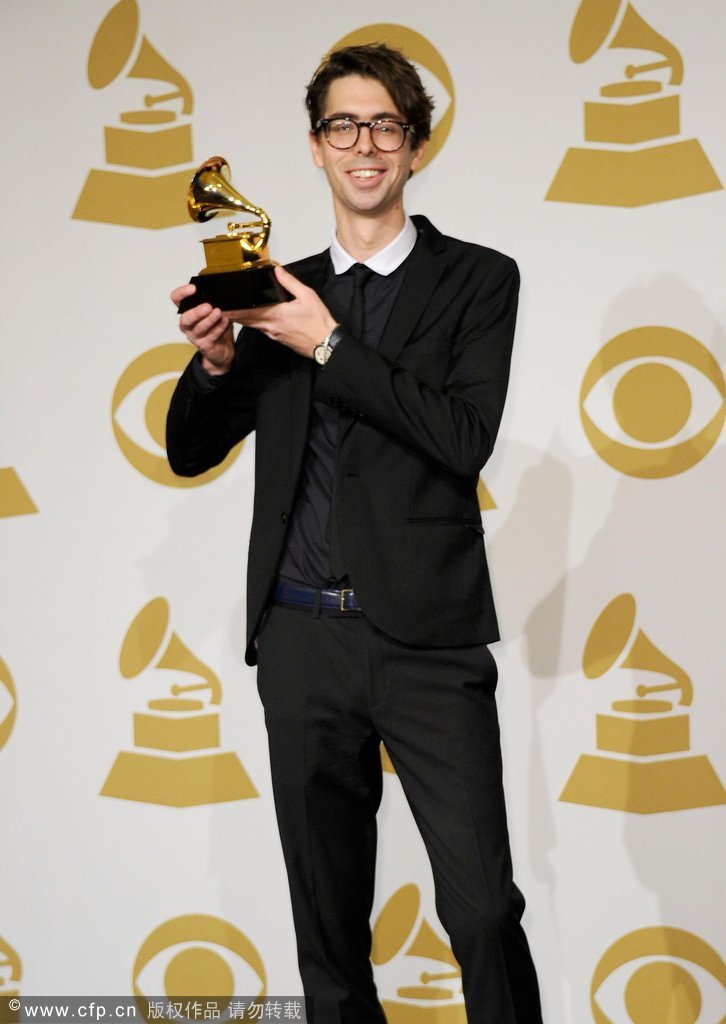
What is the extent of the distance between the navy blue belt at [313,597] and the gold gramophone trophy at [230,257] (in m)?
0.43

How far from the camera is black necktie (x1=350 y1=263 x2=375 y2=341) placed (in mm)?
1834

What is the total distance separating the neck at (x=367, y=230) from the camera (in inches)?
72.9

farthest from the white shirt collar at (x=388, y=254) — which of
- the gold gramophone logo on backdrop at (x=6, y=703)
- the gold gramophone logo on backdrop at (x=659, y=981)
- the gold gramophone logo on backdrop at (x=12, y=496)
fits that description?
the gold gramophone logo on backdrop at (x=659, y=981)

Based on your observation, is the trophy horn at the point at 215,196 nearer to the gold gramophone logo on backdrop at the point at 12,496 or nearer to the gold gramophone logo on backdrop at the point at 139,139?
the gold gramophone logo on backdrop at the point at 139,139

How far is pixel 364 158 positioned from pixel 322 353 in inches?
12.7

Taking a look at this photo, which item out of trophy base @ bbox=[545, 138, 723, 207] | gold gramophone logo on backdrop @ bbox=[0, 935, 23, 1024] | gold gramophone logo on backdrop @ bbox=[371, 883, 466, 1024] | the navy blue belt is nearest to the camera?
the navy blue belt

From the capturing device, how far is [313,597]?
180 centimetres

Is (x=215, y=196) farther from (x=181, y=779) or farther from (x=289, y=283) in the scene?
(x=181, y=779)

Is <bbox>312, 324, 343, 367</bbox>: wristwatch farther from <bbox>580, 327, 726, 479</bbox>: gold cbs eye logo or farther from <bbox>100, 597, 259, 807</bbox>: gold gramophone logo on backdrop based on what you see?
<bbox>100, 597, 259, 807</bbox>: gold gramophone logo on backdrop

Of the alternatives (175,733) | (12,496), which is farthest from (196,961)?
(12,496)

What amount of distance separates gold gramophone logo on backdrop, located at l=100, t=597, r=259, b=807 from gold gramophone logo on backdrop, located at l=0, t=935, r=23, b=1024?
454 mm

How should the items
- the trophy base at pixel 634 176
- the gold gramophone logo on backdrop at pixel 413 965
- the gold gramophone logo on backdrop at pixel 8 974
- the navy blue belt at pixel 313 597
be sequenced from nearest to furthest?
the navy blue belt at pixel 313 597 → the trophy base at pixel 634 176 → the gold gramophone logo on backdrop at pixel 413 965 → the gold gramophone logo on backdrop at pixel 8 974

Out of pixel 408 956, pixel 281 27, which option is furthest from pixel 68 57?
pixel 408 956

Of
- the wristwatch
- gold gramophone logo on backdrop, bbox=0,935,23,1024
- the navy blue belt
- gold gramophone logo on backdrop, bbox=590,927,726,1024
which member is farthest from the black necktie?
gold gramophone logo on backdrop, bbox=0,935,23,1024
